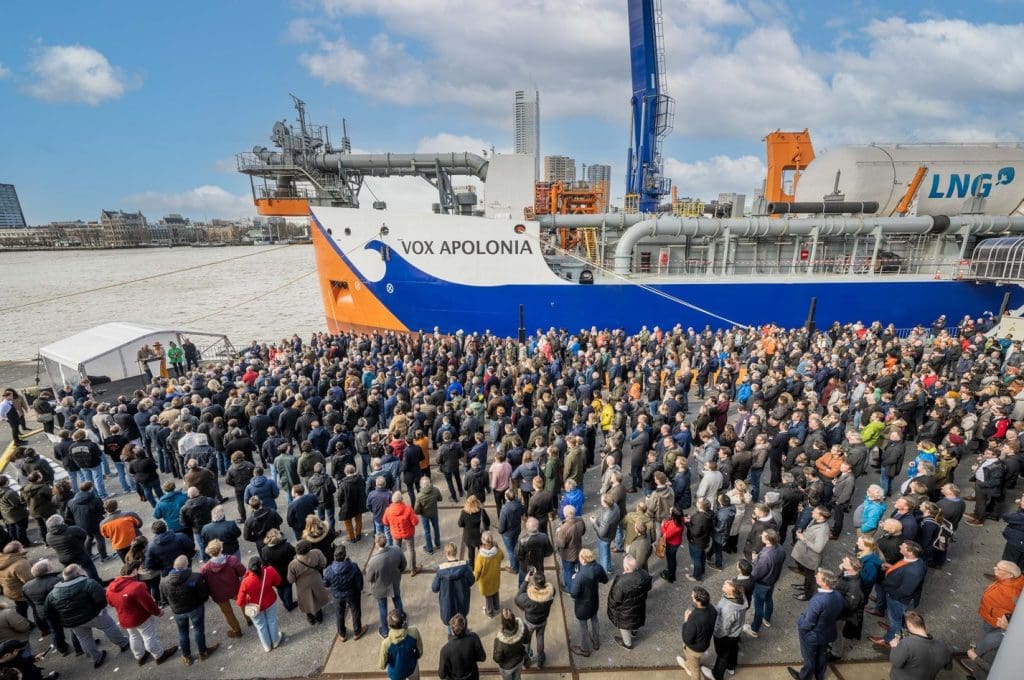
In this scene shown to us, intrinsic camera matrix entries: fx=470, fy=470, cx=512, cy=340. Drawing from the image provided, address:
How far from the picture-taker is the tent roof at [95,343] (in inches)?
480

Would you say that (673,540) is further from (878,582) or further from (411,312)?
(411,312)

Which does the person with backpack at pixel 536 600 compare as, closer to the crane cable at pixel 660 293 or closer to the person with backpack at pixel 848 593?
the person with backpack at pixel 848 593

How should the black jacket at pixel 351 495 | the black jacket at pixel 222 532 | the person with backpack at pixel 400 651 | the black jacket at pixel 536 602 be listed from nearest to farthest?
the person with backpack at pixel 400 651, the black jacket at pixel 536 602, the black jacket at pixel 222 532, the black jacket at pixel 351 495

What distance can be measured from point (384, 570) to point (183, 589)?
184 cm

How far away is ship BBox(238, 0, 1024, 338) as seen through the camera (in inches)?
659

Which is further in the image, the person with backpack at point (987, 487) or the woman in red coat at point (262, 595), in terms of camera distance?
the person with backpack at point (987, 487)

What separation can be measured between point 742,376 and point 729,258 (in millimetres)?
9838

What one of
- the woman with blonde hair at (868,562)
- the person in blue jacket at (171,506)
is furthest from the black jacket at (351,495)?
the woman with blonde hair at (868,562)

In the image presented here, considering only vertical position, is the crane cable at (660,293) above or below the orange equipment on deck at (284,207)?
below

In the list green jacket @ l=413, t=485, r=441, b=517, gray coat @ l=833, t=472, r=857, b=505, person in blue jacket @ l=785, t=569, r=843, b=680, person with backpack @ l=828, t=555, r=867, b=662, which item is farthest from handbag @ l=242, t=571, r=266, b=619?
gray coat @ l=833, t=472, r=857, b=505

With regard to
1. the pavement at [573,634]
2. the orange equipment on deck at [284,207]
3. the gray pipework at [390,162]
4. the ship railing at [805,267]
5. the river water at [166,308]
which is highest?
the gray pipework at [390,162]

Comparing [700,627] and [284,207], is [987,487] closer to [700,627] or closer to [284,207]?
[700,627]

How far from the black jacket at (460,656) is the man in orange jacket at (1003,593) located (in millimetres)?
4448

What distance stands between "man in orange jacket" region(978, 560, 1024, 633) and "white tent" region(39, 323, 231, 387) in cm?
1664
